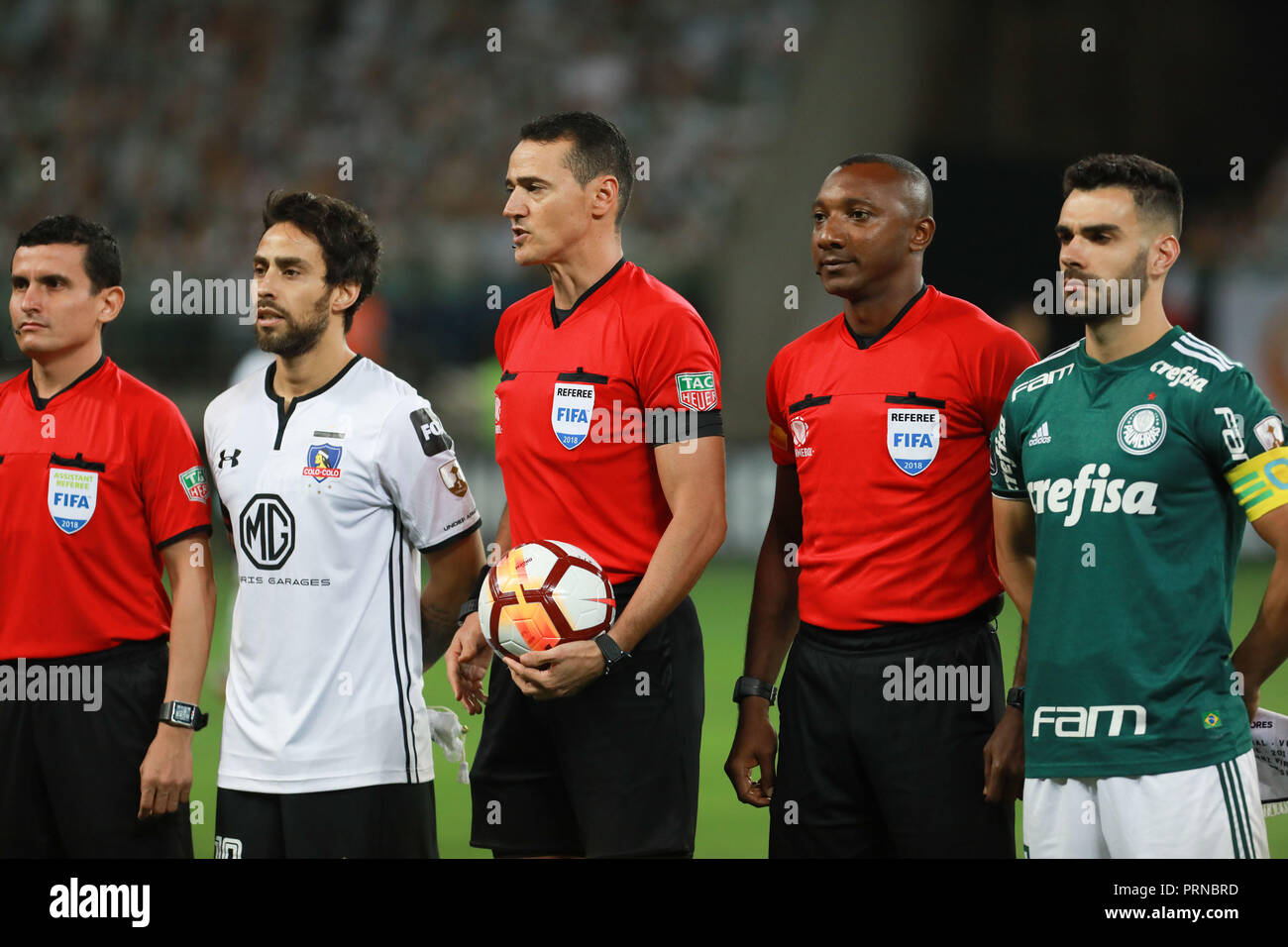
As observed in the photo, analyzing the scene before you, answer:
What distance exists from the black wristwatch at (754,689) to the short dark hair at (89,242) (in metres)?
2.37

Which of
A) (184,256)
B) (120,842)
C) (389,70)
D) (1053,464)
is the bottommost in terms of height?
(120,842)

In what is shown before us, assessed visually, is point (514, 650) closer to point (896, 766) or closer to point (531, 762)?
point (531, 762)

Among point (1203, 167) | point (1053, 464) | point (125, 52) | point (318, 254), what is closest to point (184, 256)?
point (125, 52)

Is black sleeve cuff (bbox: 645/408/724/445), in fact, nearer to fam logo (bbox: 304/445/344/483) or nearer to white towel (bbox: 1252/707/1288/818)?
fam logo (bbox: 304/445/344/483)

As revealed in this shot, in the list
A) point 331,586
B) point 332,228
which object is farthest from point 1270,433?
point 332,228

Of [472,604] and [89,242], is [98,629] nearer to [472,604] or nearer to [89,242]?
[472,604]

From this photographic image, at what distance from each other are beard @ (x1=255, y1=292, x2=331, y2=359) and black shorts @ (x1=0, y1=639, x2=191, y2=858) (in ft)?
3.48

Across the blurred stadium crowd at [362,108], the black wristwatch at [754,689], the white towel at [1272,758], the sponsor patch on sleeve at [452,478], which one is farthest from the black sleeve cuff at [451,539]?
the blurred stadium crowd at [362,108]

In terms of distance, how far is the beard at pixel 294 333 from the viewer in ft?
14.5

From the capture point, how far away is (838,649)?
4.37m

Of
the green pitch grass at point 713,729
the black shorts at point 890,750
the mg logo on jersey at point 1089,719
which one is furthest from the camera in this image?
the green pitch grass at point 713,729

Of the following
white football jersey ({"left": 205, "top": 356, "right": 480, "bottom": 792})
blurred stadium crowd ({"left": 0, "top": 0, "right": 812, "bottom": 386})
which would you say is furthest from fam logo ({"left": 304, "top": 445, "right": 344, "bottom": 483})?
blurred stadium crowd ({"left": 0, "top": 0, "right": 812, "bottom": 386})

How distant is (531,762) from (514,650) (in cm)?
44

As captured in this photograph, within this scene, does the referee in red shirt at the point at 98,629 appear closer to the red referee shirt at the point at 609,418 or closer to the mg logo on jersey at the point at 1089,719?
the red referee shirt at the point at 609,418
